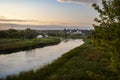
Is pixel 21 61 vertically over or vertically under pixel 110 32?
under

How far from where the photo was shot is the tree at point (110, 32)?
43.7ft

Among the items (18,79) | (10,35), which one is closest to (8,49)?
(18,79)

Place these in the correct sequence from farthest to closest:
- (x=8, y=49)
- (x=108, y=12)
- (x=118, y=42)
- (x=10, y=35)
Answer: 1. (x=10, y=35)
2. (x=8, y=49)
3. (x=108, y=12)
4. (x=118, y=42)

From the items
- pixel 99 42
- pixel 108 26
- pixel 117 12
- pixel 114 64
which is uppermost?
pixel 117 12

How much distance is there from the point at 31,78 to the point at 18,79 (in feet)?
4.35

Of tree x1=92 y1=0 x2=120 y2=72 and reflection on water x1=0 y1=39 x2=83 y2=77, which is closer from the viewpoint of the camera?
tree x1=92 y1=0 x2=120 y2=72

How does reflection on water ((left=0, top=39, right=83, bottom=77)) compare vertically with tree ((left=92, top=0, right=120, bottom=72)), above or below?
below

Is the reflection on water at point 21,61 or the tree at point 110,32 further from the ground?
the tree at point 110,32

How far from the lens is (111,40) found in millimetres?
13664

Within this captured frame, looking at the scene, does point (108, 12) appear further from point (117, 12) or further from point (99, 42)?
point (99, 42)

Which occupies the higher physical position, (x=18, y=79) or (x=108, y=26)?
(x=108, y=26)

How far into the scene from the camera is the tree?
13.3 metres

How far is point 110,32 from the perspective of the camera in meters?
13.6

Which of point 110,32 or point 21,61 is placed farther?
point 21,61
